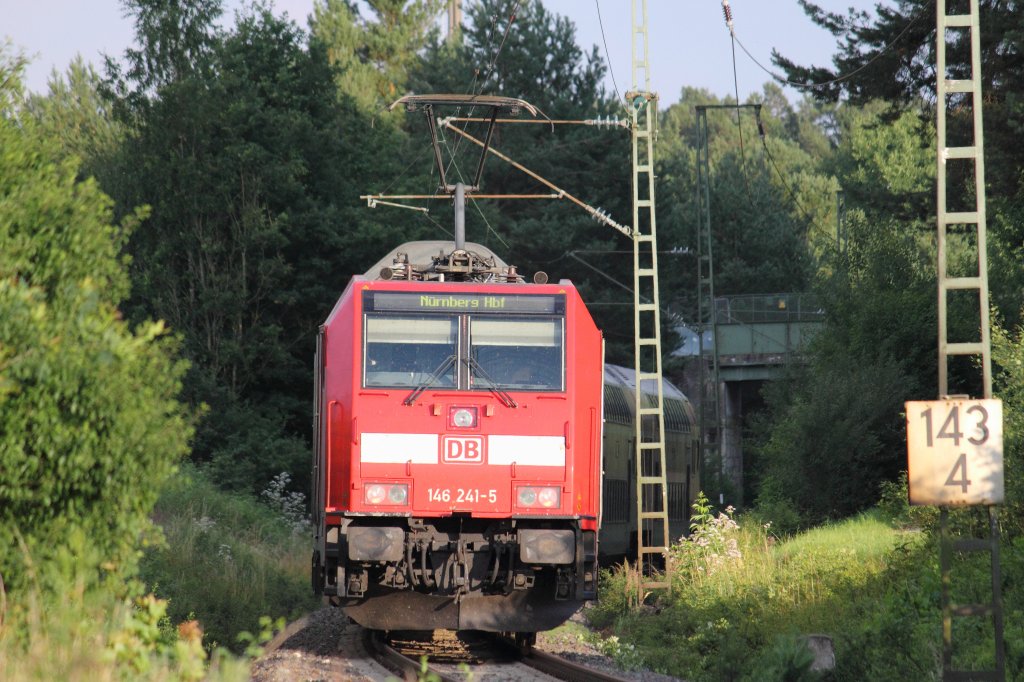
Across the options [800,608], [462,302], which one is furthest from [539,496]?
[800,608]

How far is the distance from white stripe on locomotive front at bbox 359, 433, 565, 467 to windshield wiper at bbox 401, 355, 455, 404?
0.34 metres

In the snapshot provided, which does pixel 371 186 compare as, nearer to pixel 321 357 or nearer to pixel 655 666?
pixel 321 357

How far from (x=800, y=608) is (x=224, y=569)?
7.87m

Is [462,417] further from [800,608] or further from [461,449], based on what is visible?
[800,608]

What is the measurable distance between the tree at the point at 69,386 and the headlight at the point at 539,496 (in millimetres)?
4403

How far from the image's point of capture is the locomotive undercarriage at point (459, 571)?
13.3 m

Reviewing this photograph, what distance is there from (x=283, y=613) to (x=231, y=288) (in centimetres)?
1990

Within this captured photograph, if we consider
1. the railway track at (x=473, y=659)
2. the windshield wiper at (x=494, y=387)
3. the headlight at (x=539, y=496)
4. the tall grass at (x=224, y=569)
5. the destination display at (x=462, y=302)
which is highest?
the destination display at (x=462, y=302)

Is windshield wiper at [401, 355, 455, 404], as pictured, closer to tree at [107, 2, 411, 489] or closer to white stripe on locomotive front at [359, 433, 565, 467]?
white stripe on locomotive front at [359, 433, 565, 467]

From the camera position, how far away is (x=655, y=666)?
47.1ft

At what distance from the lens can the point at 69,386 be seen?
28.2 feet

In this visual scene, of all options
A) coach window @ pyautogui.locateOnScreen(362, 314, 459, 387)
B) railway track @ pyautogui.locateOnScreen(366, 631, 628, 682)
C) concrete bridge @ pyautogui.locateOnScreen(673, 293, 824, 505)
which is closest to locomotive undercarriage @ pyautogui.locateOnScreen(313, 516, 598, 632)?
railway track @ pyautogui.locateOnScreen(366, 631, 628, 682)

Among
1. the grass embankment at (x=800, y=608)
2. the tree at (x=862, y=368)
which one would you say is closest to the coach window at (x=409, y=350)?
the grass embankment at (x=800, y=608)

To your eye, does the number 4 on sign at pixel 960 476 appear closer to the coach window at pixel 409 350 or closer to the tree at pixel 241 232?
the coach window at pixel 409 350
